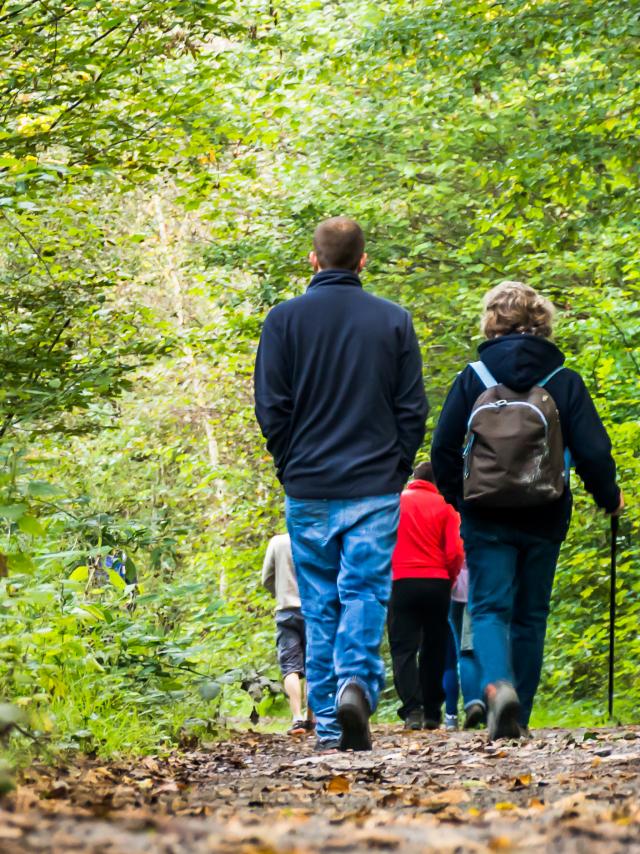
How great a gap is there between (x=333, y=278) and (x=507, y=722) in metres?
2.13

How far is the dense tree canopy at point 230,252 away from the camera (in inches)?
281

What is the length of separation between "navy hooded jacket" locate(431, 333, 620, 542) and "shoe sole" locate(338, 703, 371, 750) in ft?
4.30

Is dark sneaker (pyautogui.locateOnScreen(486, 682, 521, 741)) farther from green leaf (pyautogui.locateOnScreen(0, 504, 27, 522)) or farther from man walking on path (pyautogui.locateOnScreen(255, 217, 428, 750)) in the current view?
green leaf (pyautogui.locateOnScreen(0, 504, 27, 522))

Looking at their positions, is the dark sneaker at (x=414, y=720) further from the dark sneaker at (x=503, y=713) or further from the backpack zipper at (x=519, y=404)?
the backpack zipper at (x=519, y=404)

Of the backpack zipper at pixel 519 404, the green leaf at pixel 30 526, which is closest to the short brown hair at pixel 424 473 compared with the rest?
the backpack zipper at pixel 519 404

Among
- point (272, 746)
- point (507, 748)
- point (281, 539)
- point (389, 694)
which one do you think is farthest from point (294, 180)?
point (507, 748)

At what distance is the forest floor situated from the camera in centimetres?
275

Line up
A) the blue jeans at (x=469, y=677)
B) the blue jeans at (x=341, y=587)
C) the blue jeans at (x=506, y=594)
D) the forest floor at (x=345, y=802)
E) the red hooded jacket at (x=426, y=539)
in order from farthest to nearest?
1. the red hooded jacket at (x=426, y=539)
2. the blue jeans at (x=469, y=677)
3. the blue jeans at (x=506, y=594)
4. the blue jeans at (x=341, y=587)
5. the forest floor at (x=345, y=802)

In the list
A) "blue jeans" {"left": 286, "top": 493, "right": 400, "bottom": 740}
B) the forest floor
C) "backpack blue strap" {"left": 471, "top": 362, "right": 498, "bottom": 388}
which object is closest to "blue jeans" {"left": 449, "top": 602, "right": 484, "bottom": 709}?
the forest floor

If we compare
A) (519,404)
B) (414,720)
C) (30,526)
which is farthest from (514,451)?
(414,720)

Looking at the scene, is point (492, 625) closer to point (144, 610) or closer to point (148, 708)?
point (148, 708)

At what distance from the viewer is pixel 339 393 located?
6.24 m

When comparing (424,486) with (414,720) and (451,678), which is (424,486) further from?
(451,678)

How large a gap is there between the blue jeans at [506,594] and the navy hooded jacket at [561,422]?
0.08m
